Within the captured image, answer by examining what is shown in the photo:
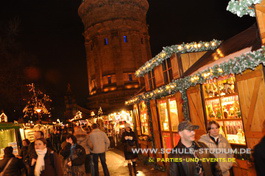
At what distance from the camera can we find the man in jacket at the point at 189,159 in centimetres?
400

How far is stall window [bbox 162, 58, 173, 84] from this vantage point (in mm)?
11539

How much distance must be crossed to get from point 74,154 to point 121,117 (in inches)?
570

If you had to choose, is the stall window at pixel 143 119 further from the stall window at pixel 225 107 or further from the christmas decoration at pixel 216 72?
the stall window at pixel 225 107

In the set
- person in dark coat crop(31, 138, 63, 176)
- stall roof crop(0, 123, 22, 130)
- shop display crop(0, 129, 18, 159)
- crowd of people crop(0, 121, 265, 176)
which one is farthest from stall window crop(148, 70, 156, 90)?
shop display crop(0, 129, 18, 159)

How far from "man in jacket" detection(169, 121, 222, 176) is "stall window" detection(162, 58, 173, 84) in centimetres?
738

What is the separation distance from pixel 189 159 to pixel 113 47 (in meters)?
46.0

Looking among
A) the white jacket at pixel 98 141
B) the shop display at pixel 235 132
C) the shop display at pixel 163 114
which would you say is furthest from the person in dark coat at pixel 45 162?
the shop display at pixel 163 114

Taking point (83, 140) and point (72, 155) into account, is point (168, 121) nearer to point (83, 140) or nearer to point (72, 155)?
point (83, 140)

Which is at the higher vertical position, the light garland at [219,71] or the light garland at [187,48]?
the light garland at [187,48]

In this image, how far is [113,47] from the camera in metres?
49.0

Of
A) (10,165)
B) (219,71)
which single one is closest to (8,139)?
(10,165)

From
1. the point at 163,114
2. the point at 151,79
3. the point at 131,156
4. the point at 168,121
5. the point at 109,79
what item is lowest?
the point at 131,156

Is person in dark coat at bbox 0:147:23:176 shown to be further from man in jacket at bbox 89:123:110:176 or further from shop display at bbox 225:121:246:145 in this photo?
shop display at bbox 225:121:246:145

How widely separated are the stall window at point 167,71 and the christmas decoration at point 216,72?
28.5 inches
